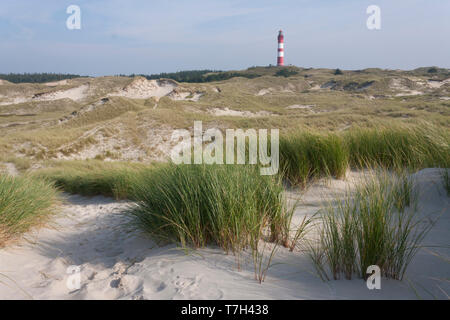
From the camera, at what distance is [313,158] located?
17.6 ft

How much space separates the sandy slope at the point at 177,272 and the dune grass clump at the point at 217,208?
0.17 metres

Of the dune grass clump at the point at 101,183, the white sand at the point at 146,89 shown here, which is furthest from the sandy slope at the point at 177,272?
the white sand at the point at 146,89

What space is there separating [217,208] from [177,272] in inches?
26.7

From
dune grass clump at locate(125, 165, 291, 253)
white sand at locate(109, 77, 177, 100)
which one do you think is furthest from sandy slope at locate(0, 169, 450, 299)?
white sand at locate(109, 77, 177, 100)

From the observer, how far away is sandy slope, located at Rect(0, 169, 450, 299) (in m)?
2.30

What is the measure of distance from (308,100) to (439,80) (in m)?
29.3

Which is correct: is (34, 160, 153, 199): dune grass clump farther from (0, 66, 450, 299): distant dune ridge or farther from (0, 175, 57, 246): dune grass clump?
(0, 175, 57, 246): dune grass clump

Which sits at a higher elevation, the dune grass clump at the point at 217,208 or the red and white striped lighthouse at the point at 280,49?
the red and white striped lighthouse at the point at 280,49

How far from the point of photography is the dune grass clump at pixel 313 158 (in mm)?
5250

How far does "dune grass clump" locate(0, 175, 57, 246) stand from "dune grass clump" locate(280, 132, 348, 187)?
3.66 m

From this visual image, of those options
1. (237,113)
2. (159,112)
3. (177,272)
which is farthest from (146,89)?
(177,272)

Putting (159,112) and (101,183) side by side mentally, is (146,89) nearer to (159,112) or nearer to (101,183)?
(159,112)

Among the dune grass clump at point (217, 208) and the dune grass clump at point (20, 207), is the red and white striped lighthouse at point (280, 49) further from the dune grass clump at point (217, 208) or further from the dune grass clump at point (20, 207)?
the dune grass clump at point (217, 208)
